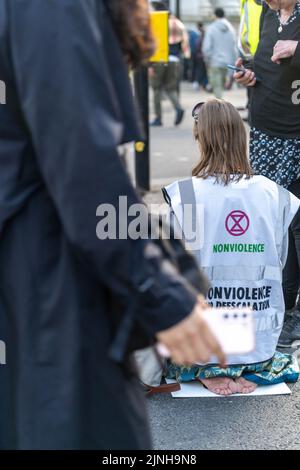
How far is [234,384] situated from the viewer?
357 centimetres

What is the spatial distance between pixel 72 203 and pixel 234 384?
2242 millimetres

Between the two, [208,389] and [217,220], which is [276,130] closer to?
[217,220]

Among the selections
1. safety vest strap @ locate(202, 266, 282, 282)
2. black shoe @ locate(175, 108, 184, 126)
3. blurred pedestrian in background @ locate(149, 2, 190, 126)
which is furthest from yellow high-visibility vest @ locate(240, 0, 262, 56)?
black shoe @ locate(175, 108, 184, 126)

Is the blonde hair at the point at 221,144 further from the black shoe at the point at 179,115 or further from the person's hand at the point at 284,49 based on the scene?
the black shoe at the point at 179,115

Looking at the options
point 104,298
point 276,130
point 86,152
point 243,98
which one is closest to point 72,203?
point 86,152

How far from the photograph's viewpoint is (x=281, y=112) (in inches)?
165

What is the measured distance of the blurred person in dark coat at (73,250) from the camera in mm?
1498

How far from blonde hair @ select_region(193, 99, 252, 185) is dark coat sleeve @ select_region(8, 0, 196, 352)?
2012 mm

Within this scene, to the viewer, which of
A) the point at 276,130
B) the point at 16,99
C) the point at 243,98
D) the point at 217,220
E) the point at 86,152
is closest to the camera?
the point at 86,152

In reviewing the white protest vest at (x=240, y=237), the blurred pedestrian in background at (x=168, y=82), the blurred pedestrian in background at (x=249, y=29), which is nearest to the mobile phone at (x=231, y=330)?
the white protest vest at (x=240, y=237)

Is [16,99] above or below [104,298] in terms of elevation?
above

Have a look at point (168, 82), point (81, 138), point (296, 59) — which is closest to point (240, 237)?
point (296, 59)

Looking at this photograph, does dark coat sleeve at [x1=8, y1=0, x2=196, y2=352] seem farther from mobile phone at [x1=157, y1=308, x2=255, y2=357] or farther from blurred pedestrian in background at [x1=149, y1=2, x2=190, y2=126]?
blurred pedestrian in background at [x1=149, y1=2, x2=190, y2=126]

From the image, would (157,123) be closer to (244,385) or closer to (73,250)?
(244,385)
